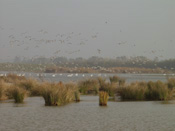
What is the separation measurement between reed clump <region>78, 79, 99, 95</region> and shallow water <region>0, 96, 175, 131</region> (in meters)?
9.75

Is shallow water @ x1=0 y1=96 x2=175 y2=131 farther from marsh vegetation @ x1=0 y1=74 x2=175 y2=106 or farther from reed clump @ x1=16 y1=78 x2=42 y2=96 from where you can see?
reed clump @ x1=16 y1=78 x2=42 y2=96

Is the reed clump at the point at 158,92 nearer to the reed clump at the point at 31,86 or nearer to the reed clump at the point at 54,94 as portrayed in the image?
the reed clump at the point at 54,94

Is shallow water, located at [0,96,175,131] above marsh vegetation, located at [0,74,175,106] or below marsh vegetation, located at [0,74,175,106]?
below

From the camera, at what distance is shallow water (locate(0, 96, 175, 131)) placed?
1408 cm

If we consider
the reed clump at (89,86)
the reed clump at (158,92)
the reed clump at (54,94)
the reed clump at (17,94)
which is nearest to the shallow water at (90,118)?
the reed clump at (54,94)

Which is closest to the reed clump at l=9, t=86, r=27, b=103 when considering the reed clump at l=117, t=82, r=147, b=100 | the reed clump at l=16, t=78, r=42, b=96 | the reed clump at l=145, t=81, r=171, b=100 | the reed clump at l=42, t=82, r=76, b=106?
the reed clump at l=42, t=82, r=76, b=106

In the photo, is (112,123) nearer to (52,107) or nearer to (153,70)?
(52,107)

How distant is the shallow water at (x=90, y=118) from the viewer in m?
14.1

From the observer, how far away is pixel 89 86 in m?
32.2

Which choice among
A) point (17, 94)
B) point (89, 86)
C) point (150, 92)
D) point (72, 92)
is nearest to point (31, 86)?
point (89, 86)

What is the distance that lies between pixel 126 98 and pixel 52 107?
685 centimetres

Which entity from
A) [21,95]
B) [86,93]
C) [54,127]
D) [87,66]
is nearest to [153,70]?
[87,66]

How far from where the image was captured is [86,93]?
3105cm

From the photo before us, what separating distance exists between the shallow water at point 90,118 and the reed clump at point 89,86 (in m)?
9.75
